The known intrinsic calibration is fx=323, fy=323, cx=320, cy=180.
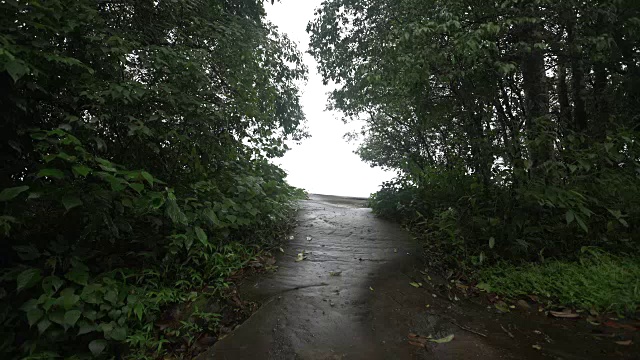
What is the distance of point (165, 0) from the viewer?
3746 mm

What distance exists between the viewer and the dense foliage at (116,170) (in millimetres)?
2543

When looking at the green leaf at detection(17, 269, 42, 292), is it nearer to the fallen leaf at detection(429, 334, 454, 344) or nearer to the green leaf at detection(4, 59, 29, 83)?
the green leaf at detection(4, 59, 29, 83)

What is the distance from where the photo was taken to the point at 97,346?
247cm

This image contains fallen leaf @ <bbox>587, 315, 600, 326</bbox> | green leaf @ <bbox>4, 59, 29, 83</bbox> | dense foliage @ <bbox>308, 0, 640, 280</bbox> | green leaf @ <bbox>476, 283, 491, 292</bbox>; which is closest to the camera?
green leaf @ <bbox>4, 59, 29, 83</bbox>

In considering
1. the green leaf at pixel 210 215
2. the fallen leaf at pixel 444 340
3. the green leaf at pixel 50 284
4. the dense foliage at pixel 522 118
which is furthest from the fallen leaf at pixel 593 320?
the green leaf at pixel 50 284

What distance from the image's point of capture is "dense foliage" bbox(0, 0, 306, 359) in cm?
254

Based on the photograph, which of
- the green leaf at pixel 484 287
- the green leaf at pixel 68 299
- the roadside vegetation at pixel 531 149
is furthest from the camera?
the roadside vegetation at pixel 531 149

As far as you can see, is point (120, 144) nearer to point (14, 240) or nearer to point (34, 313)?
point (14, 240)

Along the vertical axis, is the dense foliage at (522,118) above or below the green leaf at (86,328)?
above

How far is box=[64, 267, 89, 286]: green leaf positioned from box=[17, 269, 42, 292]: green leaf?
0.63 ft

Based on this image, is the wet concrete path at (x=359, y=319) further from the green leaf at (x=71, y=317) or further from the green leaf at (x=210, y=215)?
the green leaf at (x=71, y=317)

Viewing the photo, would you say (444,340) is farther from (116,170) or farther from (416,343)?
(116,170)

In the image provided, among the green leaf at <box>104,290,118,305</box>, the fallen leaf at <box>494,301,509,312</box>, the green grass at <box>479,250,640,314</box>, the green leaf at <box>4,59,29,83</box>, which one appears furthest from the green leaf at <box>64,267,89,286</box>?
the green grass at <box>479,250,640,314</box>

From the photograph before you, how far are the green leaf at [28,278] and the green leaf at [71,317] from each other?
41 centimetres
